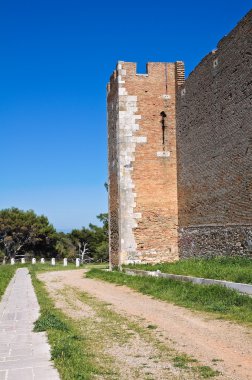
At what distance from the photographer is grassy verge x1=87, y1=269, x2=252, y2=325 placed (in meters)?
8.93

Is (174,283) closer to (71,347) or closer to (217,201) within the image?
(217,201)

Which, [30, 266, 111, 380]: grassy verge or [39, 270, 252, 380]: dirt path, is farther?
[39, 270, 252, 380]: dirt path

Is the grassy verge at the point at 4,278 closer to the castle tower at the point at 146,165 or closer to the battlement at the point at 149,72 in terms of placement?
the castle tower at the point at 146,165

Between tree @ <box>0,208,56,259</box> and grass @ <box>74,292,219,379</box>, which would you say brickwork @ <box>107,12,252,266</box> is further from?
tree @ <box>0,208,56,259</box>

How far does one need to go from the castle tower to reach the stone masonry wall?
503 millimetres

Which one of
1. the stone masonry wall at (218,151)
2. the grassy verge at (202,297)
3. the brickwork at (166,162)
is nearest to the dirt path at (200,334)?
the grassy verge at (202,297)

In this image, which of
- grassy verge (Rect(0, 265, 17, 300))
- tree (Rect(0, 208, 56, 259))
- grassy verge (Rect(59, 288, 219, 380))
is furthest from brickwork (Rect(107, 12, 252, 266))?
tree (Rect(0, 208, 56, 259))

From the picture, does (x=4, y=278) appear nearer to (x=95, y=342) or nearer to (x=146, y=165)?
(x=146, y=165)

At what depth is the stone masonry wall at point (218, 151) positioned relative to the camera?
47.9 feet

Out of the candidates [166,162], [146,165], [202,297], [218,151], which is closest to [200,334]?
[202,297]

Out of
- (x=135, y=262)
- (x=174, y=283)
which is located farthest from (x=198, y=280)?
(x=135, y=262)

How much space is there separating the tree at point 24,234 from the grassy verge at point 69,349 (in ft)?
130

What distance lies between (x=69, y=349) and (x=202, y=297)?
15.8 ft

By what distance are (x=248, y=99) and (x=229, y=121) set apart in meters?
1.36
